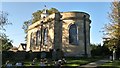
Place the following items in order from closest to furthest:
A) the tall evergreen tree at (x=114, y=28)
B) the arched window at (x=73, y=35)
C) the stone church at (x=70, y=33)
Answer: the tall evergreen tree at (x=114, y=28) < the stone church at (x=70, y=33) < the arched window at (x=73, y=35)

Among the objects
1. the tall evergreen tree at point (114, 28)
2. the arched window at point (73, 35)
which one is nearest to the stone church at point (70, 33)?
the arched window at point (73, 35)

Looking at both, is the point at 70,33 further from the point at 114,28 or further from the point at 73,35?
the point at 114,28

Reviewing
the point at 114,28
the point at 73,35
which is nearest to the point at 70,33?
the point at 73,35

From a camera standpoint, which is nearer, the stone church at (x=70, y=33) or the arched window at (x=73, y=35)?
the stone church at (x=70, y=33)

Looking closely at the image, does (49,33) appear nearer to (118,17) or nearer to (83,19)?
(83,19)

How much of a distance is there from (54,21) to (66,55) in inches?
237

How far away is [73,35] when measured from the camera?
139 feet

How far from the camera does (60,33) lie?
4403 cm

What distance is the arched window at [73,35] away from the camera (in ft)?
139

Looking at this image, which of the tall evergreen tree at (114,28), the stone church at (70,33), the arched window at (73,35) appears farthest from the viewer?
the arched window at (73,35)

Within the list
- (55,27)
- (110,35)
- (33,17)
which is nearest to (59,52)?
(55,27)

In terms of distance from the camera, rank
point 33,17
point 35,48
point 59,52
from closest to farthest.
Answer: point 59,52
point 35,48
point 33,17

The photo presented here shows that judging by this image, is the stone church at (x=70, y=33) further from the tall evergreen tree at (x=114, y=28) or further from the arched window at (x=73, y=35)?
the tall evergreen tree at (x=114, y=28)

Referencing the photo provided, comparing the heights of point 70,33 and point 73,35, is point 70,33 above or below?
above
